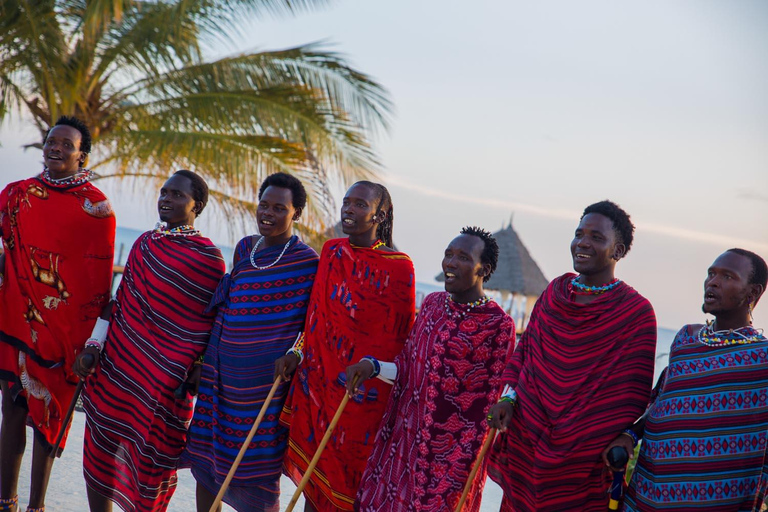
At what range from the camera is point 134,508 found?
16.2ft

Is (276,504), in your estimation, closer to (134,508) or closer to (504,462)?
(134,508)

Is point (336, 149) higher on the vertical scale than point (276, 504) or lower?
higher

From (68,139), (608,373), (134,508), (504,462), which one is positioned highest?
(68,139)

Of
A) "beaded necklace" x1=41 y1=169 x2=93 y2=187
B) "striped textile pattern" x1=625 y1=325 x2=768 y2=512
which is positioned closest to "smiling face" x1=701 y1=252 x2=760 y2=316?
"striped textile pattern" x1=625 y1=325 x2=768 y2=512

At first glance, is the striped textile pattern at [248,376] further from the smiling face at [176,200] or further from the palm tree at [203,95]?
the palm tree at [203,95]

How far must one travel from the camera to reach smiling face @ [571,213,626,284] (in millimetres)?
4094

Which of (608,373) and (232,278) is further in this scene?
(232,278)

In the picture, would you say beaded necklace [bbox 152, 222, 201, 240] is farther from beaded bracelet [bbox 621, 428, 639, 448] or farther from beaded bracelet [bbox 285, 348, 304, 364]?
beaded bracelet [bbox 621, 428, 639, 448]

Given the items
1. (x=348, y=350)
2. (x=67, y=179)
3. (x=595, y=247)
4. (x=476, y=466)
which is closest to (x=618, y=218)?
(x=595, y=247)

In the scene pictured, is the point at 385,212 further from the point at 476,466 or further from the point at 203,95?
the point at 203,95

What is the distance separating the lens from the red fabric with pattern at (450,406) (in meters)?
4.44

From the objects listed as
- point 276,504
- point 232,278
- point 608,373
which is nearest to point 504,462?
point 608,373

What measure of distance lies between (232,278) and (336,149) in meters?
5.36

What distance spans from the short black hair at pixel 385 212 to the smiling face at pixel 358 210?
58 millimetres
